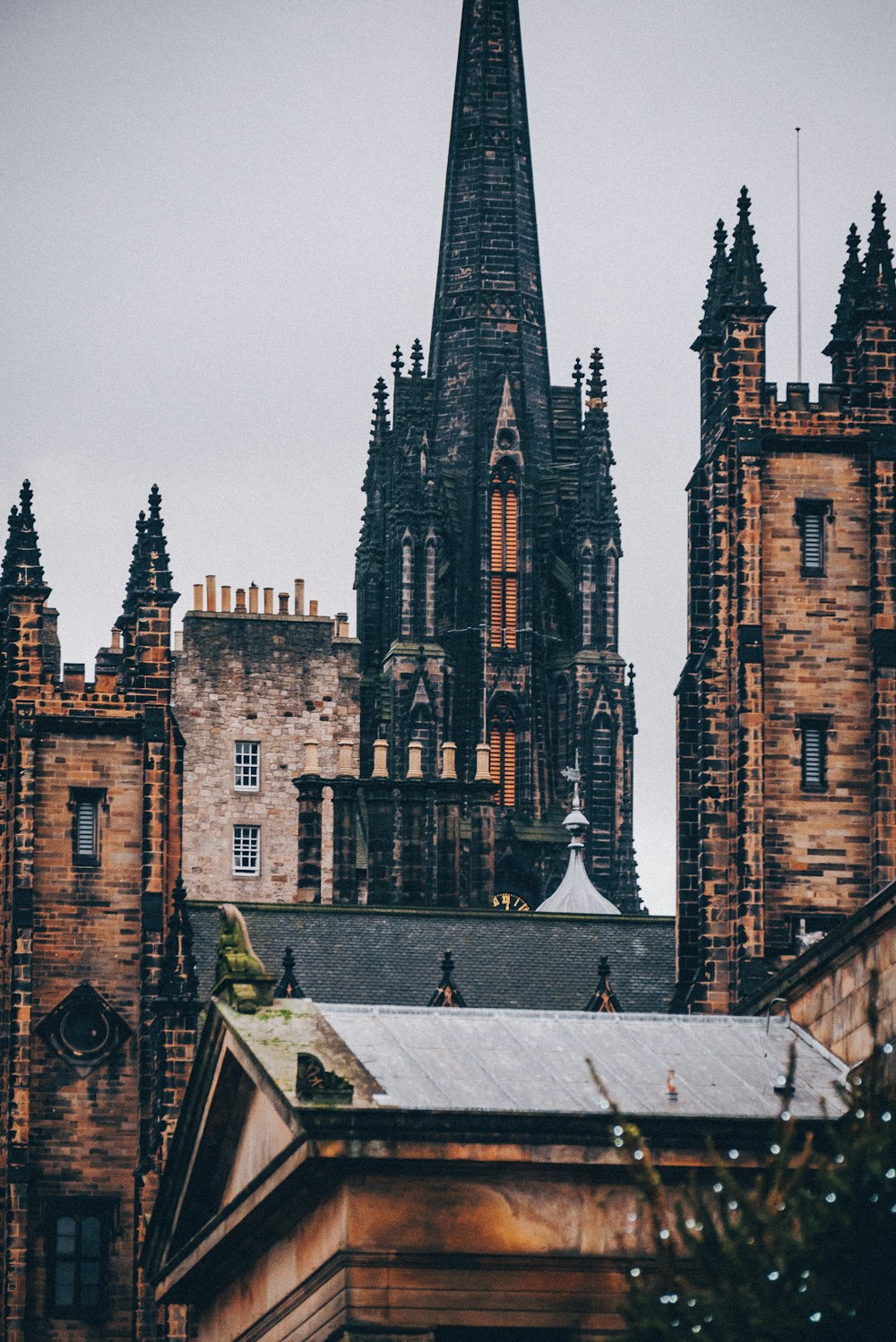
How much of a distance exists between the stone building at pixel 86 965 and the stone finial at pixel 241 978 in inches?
1608

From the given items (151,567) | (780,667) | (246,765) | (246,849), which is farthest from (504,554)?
(780,667)

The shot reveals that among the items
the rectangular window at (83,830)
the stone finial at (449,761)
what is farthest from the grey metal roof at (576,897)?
the rectangular window at (83,830)

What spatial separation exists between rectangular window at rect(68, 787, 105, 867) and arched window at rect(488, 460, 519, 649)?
36.9m

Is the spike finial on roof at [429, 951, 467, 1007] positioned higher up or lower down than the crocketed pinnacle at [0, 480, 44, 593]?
lower down

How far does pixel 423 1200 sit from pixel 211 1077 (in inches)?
215

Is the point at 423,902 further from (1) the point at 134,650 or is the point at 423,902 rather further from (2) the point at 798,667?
(2) the point at 798,667

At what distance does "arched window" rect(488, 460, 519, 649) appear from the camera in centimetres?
13762

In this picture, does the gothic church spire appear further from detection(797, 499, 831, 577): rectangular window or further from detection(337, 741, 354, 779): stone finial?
detection(797, 499, 831, 577): rectangular window

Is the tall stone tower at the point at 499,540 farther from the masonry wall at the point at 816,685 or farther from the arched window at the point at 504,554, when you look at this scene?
the masonry wall at the point at 816,685

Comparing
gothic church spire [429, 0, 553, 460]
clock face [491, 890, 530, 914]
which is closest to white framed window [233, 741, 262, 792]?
clock face [491, 890, 530, 914]


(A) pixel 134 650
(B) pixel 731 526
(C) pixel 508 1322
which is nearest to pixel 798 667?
(B) pixel 731 526

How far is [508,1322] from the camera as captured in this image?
163 ft

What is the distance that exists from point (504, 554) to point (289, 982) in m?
47.3

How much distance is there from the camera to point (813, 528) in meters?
92.9
